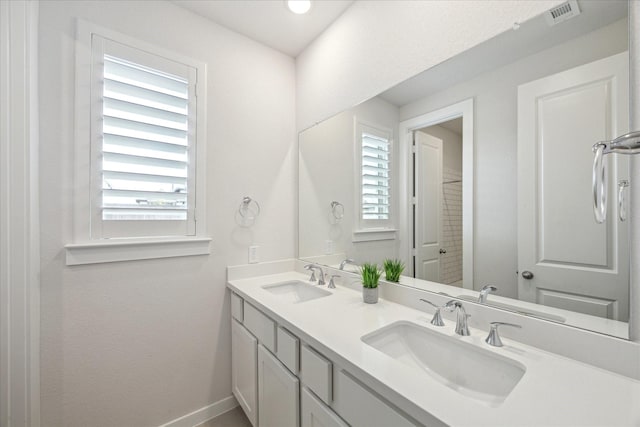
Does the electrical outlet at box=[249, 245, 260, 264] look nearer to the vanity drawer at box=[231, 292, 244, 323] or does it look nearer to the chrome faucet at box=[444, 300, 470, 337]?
the vanity drawer at box=[231, 292, 244, 323]

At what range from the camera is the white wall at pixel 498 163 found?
3.23 feet

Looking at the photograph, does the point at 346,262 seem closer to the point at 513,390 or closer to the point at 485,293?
the point at 485,293

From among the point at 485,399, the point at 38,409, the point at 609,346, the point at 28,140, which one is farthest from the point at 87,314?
the point at 609,346

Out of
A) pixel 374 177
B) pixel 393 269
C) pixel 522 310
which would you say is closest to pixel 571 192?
pixel 522 310

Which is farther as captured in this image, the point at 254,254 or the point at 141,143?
the point at 254,254

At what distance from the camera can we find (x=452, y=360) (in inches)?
38.2

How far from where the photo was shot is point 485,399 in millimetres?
854

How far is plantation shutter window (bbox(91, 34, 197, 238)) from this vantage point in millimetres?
1432

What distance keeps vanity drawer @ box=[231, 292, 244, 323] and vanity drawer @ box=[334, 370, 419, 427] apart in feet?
3.12

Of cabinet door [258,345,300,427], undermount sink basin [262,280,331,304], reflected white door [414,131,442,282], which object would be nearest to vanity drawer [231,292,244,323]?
undermount sink basin [262,280,331,304]

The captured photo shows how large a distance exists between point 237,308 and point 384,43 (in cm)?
180

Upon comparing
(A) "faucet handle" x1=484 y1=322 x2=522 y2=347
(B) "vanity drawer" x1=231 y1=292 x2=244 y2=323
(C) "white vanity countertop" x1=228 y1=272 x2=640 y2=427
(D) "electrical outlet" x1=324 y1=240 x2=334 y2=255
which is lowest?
(B) "vanity drawer" x1=231 y1=292 x2=244 y2=323

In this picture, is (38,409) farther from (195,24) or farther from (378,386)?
(195,24)

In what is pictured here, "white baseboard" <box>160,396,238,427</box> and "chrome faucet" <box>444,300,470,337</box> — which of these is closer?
"chrome faucet" <box>444,300,470,337</box>
